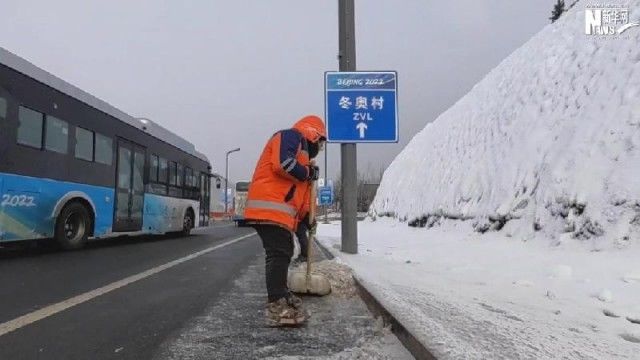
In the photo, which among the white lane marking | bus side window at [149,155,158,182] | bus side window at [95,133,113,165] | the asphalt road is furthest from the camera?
bus side window at [149,155,158,182]

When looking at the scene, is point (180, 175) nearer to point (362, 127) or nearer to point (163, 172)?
point (163, 172)

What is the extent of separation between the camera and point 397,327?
4191 millimetres

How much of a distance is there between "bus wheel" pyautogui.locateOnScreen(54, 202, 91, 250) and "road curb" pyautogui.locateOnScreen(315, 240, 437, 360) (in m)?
7.42

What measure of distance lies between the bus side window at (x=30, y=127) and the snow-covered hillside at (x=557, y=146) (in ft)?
30.9

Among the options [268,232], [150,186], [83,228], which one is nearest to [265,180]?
[268,232]

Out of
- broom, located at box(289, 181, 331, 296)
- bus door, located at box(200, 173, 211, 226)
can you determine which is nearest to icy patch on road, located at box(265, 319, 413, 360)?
broom, located at box(289, 181, 331, 296)

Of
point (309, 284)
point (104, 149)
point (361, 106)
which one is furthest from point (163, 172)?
point (309, 284)

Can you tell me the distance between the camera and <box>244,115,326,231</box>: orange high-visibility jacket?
14.9 feet

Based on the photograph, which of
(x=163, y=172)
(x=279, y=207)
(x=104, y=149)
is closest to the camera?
(x=279, y=207)

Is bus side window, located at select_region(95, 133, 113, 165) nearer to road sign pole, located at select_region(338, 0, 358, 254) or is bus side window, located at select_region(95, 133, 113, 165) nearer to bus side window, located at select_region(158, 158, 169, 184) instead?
bus side window, located at select_region(158, 158, 169, 184)

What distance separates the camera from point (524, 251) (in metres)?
9.30

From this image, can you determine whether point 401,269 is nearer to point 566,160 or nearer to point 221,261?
Result: point 221,261

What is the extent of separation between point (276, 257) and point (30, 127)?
7.45 m

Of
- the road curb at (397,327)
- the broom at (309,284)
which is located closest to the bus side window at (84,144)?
the broom at (309,284)
